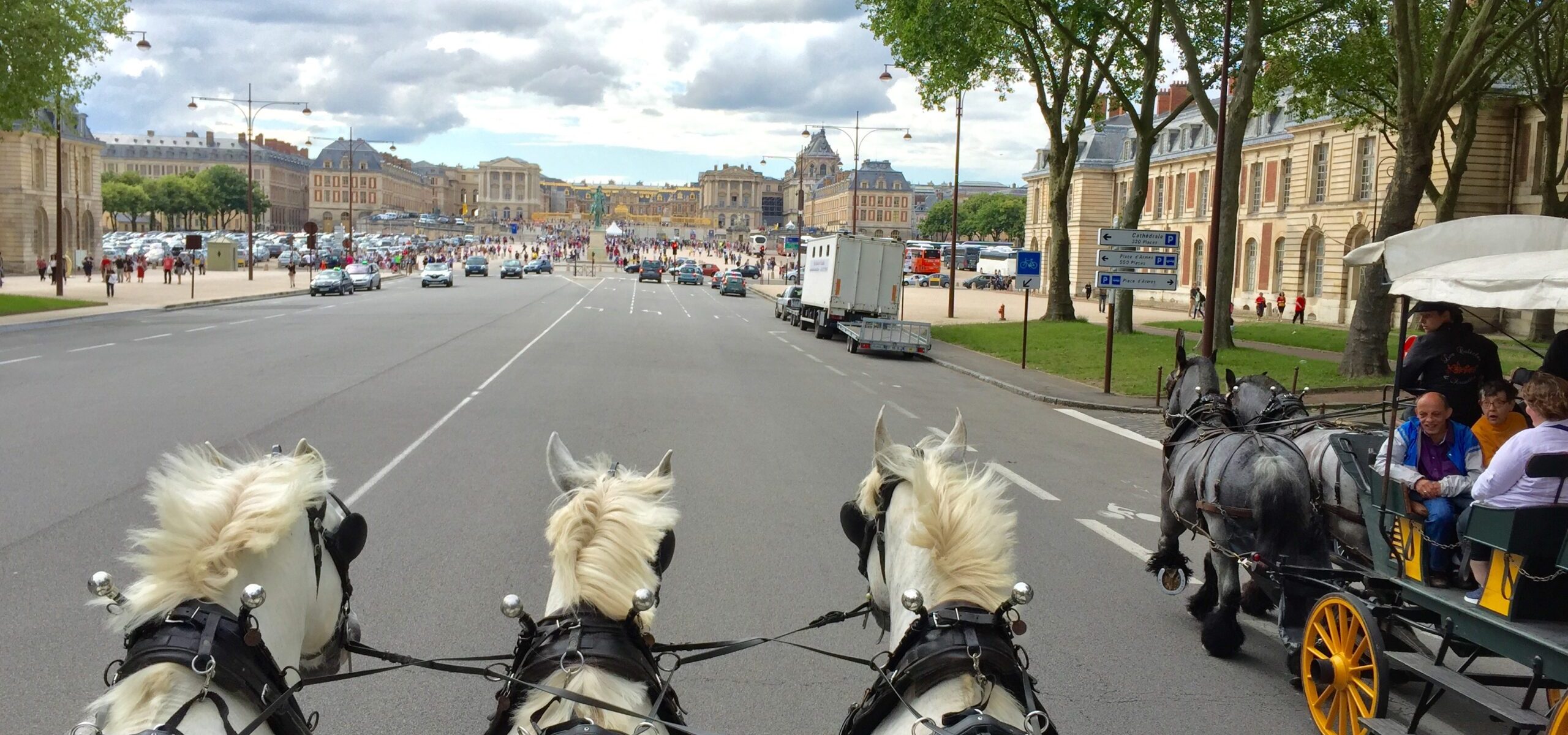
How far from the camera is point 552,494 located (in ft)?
32.3

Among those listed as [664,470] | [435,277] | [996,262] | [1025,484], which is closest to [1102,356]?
[1025,484]

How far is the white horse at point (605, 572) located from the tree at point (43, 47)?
3316 cm

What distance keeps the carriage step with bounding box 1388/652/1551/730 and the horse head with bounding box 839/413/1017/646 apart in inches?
102

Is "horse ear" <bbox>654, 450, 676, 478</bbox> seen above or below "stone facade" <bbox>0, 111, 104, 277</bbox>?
below

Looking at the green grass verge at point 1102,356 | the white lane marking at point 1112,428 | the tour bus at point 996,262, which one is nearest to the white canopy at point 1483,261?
the white lane marking at point 1112,428

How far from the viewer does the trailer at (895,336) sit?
28.4 metres

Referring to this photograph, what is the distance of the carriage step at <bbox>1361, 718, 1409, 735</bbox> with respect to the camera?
4.81 metres

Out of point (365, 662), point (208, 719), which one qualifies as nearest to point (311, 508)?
point (208, 719)

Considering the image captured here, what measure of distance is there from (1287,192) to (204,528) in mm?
62116

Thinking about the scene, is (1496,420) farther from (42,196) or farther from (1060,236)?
(42,196)

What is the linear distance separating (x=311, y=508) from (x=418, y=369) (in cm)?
1796

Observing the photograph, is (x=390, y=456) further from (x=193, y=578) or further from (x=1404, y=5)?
(x=1404, y=5)

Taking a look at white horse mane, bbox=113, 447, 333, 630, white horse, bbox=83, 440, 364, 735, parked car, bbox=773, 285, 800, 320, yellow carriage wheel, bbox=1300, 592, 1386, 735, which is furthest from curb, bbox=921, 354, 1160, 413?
white horse mane, bbox=113, 447, 333, 630

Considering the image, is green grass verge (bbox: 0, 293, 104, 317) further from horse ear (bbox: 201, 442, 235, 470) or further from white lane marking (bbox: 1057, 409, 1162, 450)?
horse ear (bbox: 201, 442, 235, 470)
